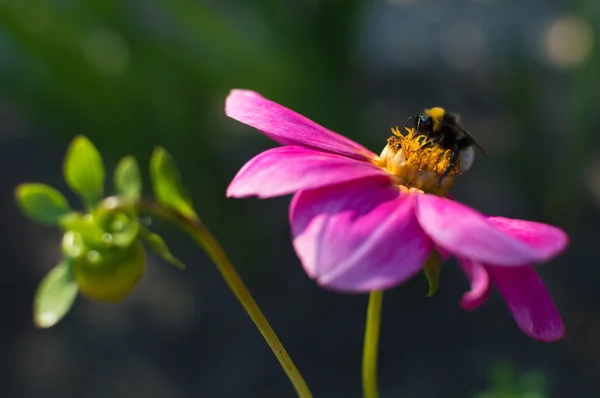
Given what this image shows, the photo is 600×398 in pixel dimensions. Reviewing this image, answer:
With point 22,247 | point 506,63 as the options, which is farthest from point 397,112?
point 22,247

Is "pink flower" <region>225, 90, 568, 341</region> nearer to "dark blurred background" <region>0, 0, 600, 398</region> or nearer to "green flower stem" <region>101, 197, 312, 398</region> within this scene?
"green flower stem" <region>101, 197, 312, 398</region>

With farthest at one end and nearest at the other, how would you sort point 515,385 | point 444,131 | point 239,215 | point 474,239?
point 239,215 < point 515,385 < point 444,131 < point 474,239

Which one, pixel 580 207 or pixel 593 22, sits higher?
pixel 593 22

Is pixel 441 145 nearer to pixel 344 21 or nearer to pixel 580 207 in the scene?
pixel 344 21

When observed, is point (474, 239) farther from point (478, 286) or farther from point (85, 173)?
point (85, 173)

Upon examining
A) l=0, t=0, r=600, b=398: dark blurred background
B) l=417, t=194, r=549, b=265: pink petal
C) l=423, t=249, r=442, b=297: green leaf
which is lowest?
l=0, t=0, r=600, b=398: dark blurred background

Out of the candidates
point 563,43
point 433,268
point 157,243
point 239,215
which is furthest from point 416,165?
point 563,43

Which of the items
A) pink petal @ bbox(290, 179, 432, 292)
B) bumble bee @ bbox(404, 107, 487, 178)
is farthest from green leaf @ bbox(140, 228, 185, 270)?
bumble bee @ bbox(404, 107, 487, 178)
